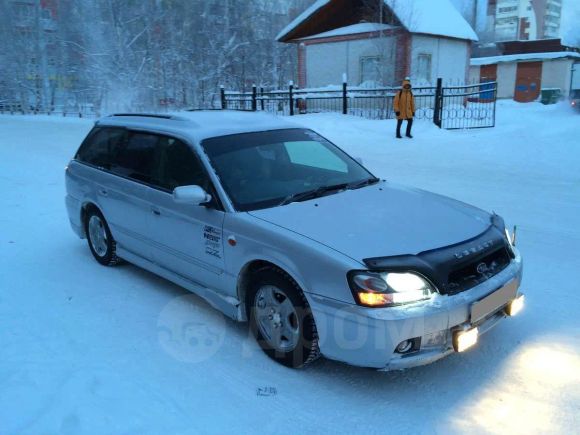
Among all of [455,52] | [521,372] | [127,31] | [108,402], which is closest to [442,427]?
[521,372]

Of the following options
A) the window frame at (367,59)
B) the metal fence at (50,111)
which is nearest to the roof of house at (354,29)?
the window frame at (367,59)

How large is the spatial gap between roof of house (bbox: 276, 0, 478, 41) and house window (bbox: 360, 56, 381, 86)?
2.00 meters

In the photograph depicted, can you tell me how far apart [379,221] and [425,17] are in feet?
66.6

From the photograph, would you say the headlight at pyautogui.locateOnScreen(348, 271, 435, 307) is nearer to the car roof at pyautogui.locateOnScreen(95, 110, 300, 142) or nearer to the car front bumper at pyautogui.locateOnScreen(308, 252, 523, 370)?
the car front bumper at pyautogui.locateOnScreen(308, 252, 523, 370)

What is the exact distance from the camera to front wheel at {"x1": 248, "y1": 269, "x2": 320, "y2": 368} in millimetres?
3289

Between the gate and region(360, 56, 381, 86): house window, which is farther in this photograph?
region(360, 56, 381, 86): house window

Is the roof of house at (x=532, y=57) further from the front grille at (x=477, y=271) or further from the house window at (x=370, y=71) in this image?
the front grille at (x=477, y=271)

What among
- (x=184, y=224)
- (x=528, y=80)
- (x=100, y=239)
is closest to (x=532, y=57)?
(x=528, y=80)

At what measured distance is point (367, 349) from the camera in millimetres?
2990

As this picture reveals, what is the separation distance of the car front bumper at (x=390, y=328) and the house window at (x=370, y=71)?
19782 millimetres

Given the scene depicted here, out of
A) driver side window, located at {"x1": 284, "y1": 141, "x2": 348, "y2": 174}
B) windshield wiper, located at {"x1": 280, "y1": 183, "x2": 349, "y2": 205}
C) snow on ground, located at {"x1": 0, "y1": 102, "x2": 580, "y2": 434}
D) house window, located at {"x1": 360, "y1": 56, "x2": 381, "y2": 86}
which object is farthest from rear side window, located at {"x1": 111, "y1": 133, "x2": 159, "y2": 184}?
house window, located at {"x1": 360, "y1": 56, "x2": 381, "y2": 86}

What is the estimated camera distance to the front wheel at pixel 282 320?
10.8ft

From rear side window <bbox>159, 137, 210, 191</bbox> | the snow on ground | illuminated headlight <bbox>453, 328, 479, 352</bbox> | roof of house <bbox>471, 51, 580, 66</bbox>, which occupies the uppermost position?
roof of house <bbox>471, 51, 580, 66</bbox>

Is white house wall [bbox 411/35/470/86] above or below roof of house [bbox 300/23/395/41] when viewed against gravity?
below
